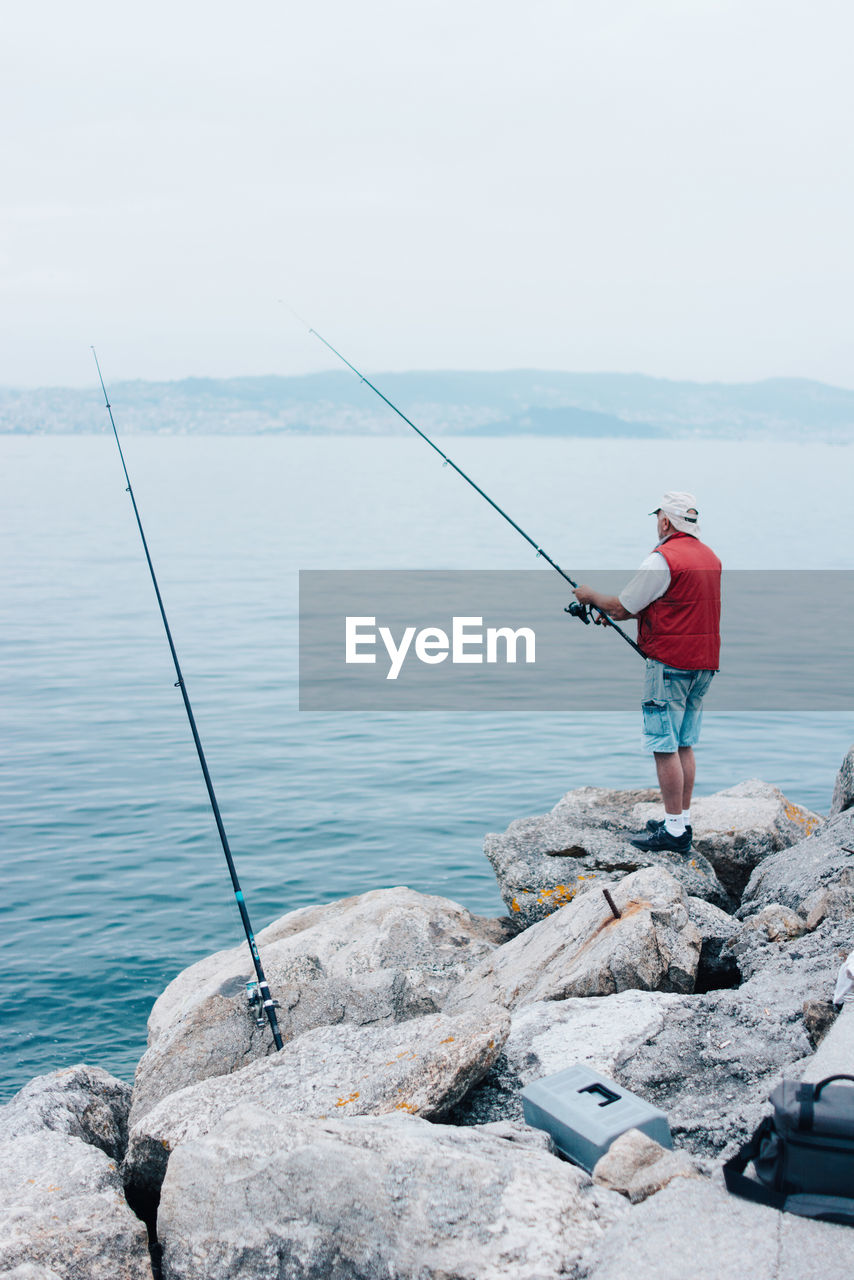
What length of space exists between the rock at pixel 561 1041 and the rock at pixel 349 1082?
151 mm

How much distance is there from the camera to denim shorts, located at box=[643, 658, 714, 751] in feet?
19.7

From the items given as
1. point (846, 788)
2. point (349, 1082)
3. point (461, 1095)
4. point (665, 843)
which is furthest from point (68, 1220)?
point (846, 788)

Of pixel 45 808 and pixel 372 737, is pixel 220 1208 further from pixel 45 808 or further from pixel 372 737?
pixel 372 737

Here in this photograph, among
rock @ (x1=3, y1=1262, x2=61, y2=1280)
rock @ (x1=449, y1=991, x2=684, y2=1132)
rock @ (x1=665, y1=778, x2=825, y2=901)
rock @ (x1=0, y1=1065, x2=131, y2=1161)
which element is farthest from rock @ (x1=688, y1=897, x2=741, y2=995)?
rock @ (x1=3, y1=1262, x2=61, y2=1280)

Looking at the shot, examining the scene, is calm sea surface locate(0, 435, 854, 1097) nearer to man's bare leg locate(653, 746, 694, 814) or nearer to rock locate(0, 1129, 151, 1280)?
man's bare leg locate(653, 746, 694, 814)

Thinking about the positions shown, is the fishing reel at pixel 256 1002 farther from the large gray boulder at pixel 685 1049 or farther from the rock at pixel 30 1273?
the rock at pixel 30 1273

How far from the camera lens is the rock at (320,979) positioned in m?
4.86

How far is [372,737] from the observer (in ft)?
44.5

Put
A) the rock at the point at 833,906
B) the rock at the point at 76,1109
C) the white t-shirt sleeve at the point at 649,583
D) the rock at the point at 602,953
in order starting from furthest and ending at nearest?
the white t-shirt sleeve at the point at 649,583 < the rock at the point at 833,906 < the rock at the point at 602,953 < the rock at the point at 76,1109

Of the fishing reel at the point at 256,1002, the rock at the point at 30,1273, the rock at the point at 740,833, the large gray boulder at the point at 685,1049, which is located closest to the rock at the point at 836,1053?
the large gray boulder at the point at 685,1049

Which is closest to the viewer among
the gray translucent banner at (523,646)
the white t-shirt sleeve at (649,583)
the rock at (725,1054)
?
the rock at (725,1054)

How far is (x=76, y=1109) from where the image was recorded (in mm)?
4430

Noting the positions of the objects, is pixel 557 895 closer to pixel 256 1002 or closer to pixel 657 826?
pixel 657 826

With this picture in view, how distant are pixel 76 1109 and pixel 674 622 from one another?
3.56 metres
